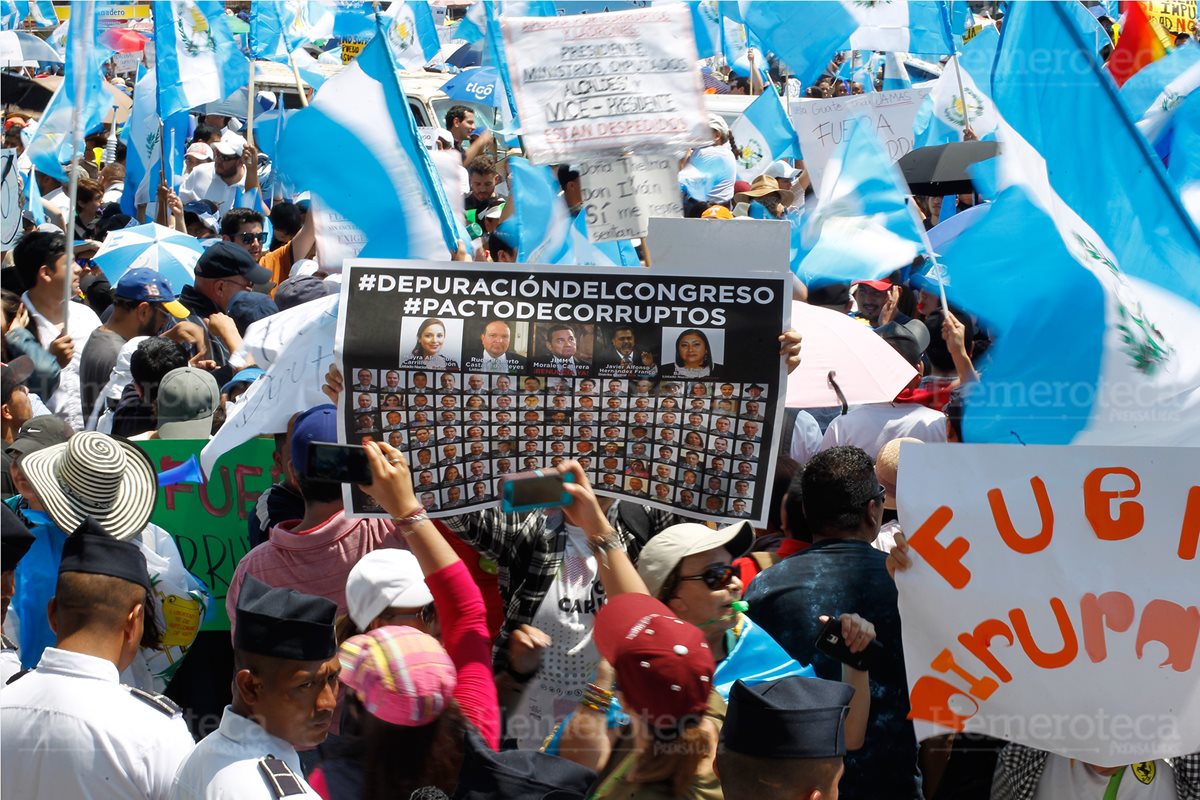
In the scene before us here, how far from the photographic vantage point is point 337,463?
123 inches

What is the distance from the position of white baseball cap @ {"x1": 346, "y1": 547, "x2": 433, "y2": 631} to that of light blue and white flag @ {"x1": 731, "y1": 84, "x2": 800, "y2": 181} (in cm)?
665

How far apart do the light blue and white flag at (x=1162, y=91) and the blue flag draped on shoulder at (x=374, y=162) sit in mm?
2382

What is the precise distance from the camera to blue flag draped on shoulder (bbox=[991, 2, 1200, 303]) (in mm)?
3838

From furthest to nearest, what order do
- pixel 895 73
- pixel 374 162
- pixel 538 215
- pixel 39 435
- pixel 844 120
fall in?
pixel 895 73
pixel 844 120
pixel 538 215
pixel 374 162
pixel 39 435

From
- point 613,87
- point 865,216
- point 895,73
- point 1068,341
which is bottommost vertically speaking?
point 1068,341

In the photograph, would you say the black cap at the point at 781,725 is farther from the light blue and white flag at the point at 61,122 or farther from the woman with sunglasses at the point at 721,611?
the light blue and white flag at the point at 61,122

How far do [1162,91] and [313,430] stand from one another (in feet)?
12.7

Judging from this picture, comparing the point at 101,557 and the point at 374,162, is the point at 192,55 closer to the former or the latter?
the point at 374,162

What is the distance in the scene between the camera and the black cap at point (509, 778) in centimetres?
261

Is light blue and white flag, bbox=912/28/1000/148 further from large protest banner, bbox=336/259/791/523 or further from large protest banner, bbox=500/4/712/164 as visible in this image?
Result: large protest banner, bbox=336/259/791/523

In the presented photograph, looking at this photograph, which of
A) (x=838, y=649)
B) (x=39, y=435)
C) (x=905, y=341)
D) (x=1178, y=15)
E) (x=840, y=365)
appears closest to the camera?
(x=838, y=649)

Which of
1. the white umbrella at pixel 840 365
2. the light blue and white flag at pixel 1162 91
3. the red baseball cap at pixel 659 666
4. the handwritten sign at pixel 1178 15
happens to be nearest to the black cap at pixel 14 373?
the white umbrella at pixel 840 365

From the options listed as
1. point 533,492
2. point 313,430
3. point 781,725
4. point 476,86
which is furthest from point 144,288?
point 476,86

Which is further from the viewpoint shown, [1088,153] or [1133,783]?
[1088,153]
